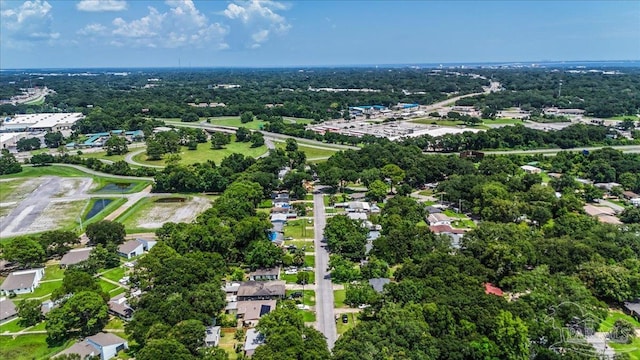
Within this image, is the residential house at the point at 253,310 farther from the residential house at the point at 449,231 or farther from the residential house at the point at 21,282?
the residential house at the point at 449,231

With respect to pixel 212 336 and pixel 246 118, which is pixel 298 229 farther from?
pixel 246 118

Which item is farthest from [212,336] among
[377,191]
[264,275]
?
[377,191]

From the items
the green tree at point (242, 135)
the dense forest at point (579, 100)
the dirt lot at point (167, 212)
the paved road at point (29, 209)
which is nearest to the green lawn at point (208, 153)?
the green tree at point (242, 135)

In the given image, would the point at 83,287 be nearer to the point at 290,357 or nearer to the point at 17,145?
the point at 290,357

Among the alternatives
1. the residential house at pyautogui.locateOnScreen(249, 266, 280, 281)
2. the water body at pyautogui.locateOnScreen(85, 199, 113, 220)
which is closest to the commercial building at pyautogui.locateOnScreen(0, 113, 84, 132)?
the water body at pyautogui.locateOnScreen(85, 199, 113, 220)

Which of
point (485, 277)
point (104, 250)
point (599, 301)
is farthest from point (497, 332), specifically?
point (104, 250)

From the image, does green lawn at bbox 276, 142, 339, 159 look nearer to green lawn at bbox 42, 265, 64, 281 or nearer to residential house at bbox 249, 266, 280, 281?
residential house at bbox 249, 266, 280, 281

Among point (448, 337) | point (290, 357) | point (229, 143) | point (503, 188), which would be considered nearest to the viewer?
point (290, 357)
